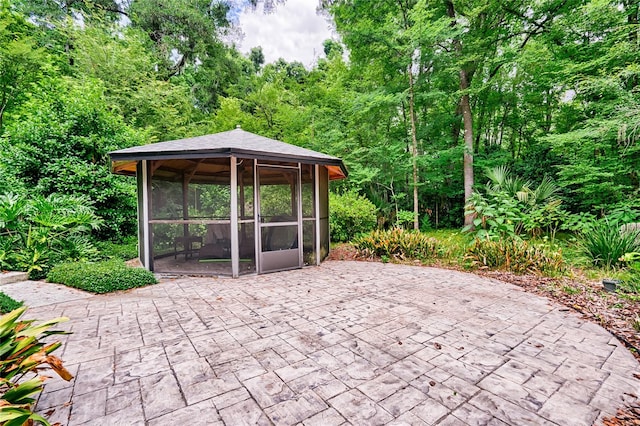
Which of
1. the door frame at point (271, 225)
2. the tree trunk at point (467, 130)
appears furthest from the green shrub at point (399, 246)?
the tree trunk at point (467, 130)

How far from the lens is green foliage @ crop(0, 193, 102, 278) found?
4.68m

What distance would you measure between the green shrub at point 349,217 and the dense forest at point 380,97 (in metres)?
0.95

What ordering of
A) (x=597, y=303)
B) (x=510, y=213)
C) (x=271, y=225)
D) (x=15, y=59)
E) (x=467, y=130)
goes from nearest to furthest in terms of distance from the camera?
(x=597, y=303)
(x=271, y=225)
(x=510, y=213)
(x=15, y=59)
(x=467, y=130)

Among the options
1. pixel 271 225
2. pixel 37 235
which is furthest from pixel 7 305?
pixel 271 225

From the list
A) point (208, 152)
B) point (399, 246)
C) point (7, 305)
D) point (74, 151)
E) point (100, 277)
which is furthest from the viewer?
point (74, 151)

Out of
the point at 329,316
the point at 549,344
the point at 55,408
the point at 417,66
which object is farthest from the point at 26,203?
the point at 417,66

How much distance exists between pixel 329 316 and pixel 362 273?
7.22ft

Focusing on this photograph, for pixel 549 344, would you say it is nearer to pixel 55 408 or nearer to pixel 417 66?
pixel 55 408

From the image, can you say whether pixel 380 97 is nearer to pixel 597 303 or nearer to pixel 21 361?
pixel 597 303

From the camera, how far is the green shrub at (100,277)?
4.03 m

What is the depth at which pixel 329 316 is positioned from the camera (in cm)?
300

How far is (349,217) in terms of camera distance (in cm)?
837

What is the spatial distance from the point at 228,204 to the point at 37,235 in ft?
11.0

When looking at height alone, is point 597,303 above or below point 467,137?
below
